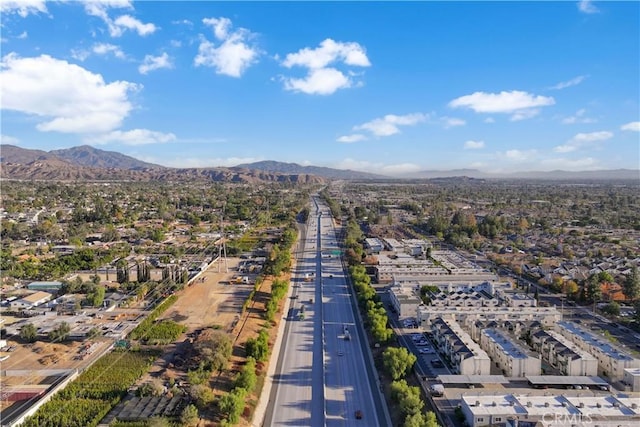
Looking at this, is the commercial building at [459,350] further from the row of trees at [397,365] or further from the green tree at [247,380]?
the green tree at [247,380]

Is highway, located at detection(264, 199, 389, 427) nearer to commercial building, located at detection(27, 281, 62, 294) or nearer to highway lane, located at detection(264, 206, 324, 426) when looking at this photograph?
highway lane, located at detection(264, 206, 324, 426)

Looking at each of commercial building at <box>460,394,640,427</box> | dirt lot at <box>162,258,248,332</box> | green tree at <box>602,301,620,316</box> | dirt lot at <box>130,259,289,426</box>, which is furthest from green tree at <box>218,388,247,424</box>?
green tree at <box>602,301,620,316</box>

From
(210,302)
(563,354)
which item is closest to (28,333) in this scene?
(210,302)

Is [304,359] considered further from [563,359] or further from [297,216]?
[297,216]

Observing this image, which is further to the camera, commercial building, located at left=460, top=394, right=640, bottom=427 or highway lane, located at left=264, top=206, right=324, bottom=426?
highway lane, located at left=264, top=206, right=324, bottom=426

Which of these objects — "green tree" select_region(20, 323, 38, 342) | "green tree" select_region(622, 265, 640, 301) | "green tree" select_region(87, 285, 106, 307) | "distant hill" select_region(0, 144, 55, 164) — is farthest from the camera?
"distant hill" select_region(0, 144, 55, 164)

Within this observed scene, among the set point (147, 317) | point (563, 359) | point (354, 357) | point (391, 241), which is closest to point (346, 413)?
point (354, 357)
